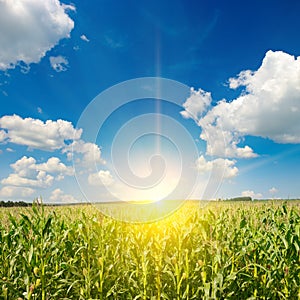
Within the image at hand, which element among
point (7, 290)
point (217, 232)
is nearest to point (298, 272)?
point (217, 232)

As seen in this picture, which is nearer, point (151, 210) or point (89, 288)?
point (89, 288)

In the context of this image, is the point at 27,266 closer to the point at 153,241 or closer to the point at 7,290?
the point at 7,290

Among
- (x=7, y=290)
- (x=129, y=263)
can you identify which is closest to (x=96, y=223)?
(x=129, y=263)

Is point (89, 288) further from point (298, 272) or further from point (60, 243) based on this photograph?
point (298, 272)

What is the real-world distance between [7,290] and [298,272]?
3.70 m

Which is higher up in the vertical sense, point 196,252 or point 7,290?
point 196,252

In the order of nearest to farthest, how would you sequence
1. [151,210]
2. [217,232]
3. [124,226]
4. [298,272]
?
[298,272] < [217,232] < [124,226] < [151,210]

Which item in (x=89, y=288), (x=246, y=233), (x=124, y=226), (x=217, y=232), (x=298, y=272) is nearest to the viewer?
(x=89, y=288)

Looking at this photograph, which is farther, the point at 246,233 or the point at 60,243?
the point at 246,233

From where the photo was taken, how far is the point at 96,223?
5004 millimetres

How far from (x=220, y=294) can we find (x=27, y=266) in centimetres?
229

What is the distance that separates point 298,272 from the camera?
4562 millimetres

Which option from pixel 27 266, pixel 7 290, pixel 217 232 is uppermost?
pixel 217 232

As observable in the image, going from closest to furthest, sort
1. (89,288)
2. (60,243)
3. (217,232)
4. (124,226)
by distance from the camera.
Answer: (89,288)
(217,232)
(60,243)
(124,226)
